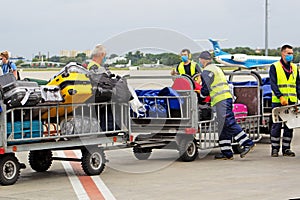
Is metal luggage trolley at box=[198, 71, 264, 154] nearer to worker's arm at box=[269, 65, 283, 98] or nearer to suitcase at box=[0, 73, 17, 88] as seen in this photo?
worker's arm at box=[269, 65, 283, 98]

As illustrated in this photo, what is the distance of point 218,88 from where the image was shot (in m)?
12.6

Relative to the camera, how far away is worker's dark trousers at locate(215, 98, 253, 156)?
12547mm

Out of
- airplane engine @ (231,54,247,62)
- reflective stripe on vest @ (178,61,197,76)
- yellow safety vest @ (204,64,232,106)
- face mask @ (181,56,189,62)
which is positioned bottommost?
yellow safety vest @ (204,64,232,106)

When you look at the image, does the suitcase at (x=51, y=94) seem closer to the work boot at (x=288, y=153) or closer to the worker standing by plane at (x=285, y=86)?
the worker standing by plane at (x=285, y=86)

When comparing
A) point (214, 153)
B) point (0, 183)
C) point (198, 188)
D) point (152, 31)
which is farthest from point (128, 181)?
point (214, 153)

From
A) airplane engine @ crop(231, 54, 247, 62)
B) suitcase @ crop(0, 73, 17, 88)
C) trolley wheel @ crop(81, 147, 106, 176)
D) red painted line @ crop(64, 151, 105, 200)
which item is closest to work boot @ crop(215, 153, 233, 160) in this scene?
red painted line @ crop(64, 151, 105, 200)

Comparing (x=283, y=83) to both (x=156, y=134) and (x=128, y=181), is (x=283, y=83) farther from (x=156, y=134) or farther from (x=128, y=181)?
(x=128, y=181)

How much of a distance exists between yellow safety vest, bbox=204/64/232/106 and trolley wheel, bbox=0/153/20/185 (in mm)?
4399

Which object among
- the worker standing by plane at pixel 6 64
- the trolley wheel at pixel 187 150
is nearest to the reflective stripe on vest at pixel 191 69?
the trolley wheel at pixel 187 150

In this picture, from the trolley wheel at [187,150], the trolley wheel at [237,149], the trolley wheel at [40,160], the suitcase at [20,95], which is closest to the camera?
the suitcase at [20,95]

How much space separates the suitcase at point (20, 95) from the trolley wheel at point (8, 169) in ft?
2.49

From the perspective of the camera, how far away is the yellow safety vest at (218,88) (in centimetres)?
1257

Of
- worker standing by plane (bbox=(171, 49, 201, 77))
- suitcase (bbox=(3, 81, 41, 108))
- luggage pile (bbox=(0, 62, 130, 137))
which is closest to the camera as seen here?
suitcase (bbox=(3, 81, 41, 108))

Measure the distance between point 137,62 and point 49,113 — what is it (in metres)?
2.81
